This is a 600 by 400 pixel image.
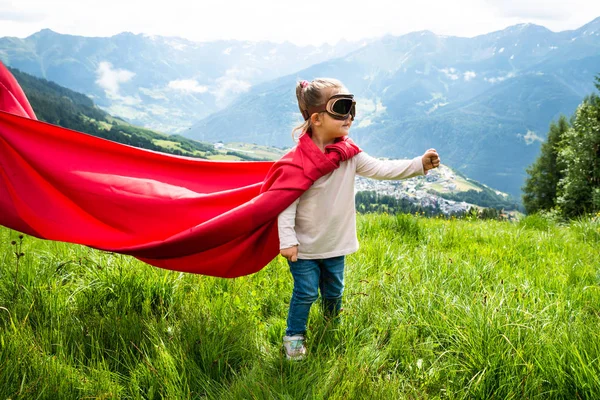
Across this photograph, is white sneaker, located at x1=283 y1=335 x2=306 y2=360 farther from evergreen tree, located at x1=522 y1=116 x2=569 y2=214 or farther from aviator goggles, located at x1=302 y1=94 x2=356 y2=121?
evergreen tree, located at x1=522 y1=116 x2=569 y2=214

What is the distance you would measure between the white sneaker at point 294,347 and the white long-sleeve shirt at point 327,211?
58 cm

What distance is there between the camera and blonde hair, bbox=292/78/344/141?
2842 millimetres

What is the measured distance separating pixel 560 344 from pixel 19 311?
3717 millimetres

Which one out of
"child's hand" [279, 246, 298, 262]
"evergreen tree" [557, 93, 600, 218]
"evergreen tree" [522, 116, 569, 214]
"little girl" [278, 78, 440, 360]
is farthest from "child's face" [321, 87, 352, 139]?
"evergreen tree" [522, 116, 569, 214]

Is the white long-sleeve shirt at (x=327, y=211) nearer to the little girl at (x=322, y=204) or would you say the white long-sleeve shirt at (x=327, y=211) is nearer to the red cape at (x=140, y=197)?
the little girl at (x=322, y=204)

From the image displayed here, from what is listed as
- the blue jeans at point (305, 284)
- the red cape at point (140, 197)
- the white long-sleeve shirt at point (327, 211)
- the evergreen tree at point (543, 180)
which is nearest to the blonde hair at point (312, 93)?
the red cape at point (140, 197)

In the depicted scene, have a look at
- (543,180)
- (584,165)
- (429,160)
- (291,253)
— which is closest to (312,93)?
(429,160)

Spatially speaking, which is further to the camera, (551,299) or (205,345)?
(551,299)

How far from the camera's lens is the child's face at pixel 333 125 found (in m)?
2.85

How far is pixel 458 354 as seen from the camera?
2.70 meters

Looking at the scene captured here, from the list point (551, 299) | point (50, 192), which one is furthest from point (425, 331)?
point (50, 192)

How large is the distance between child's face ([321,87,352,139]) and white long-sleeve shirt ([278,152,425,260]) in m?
0.23

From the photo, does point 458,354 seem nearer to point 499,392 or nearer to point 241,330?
point 499,392

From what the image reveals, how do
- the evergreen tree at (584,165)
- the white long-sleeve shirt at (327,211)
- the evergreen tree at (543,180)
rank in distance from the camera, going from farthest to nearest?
1. the evergreen tree at (543,180)
2. the evergreen tree at (584,165)
3. the white long-sleeve shirt at (327,211)
